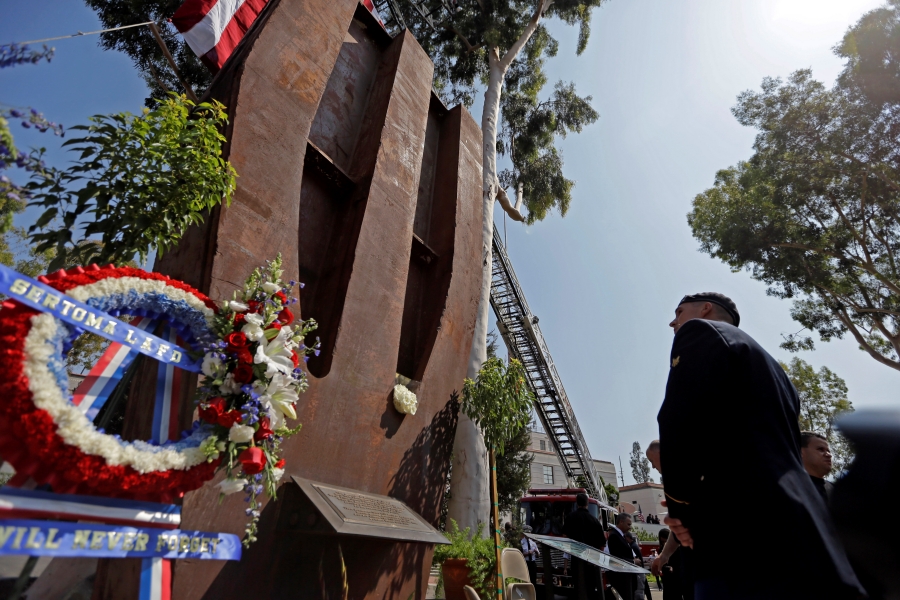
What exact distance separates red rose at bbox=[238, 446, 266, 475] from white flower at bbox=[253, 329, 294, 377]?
0.40m

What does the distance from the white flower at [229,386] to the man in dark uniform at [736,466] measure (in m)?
2.04

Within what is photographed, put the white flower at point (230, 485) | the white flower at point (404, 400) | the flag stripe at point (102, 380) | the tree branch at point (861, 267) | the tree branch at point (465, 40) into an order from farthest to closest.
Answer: the tree branch at point (465, 40)
the tree branch at point (861, 267)
the white flower at point (404, 400)
the white flower at point (230, 485)
the flag stripe at point (102, 380)

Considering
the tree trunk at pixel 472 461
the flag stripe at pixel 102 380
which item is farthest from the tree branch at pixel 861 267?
the flag stripe at pixel 102 380

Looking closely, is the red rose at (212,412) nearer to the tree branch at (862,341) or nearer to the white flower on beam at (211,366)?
the white flower on beam at (211,366)

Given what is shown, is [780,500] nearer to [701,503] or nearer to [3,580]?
[701,503]

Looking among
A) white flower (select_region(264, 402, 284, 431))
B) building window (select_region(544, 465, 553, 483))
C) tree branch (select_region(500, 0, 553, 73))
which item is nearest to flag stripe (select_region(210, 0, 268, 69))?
white flower (select_region(264, 402, 284, 431))

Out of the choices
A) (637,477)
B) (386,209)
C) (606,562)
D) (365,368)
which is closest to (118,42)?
(386,209)

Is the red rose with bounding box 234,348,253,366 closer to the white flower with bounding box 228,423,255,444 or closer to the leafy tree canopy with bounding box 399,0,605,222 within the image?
the white flower with bounding box 228,423,255,444

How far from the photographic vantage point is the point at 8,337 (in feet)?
5.87

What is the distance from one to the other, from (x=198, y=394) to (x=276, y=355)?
1.40ft

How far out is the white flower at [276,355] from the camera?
103 inches

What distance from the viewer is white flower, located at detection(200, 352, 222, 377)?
2.45 meters

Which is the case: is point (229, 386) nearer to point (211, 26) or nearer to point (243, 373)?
point (243, 373)

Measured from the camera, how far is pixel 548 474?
43781 mm
